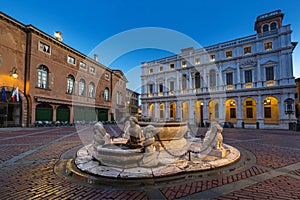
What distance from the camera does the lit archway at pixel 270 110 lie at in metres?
22.8

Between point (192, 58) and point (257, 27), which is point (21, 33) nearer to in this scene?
point (192, 58)

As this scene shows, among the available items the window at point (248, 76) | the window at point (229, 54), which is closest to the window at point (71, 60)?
the window at point (229, 54)

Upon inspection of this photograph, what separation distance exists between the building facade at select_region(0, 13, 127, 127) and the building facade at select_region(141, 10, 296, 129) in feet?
44.5

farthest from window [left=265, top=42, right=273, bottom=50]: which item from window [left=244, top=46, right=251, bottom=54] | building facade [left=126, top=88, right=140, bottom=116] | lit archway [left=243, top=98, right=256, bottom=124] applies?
building facade [left=126, top=88, right=140, bottom=116]

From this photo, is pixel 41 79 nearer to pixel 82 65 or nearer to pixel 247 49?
pixel 82 65

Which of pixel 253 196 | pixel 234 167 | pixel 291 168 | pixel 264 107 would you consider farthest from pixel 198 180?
pixel 264 107

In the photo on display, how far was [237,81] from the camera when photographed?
24438mm

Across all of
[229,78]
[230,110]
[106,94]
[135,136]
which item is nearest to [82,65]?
[106,94]

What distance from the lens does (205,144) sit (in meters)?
5.84

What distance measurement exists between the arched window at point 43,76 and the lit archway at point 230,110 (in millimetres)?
27991

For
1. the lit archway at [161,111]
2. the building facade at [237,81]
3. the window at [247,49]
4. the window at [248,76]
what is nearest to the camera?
the building facade at [237,81]

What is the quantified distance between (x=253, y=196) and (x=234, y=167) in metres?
1.69

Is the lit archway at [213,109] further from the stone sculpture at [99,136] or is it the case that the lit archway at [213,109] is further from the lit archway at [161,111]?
the stone sculpture at [99,136]

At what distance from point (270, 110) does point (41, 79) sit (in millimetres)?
Answer: 32900
